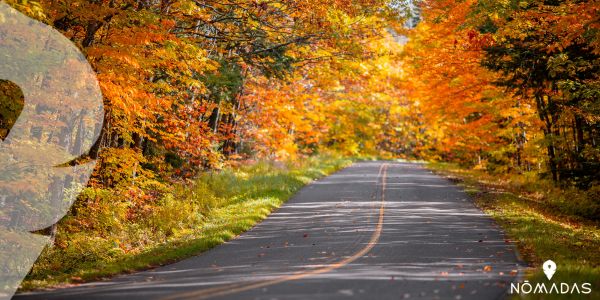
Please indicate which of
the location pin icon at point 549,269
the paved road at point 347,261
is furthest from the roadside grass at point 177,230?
the location pin icon at point 549,269

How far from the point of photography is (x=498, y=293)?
31.2 ft

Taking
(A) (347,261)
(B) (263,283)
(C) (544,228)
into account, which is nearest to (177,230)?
(A) (347,261)

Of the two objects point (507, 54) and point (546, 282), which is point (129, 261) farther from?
point (507, 54)

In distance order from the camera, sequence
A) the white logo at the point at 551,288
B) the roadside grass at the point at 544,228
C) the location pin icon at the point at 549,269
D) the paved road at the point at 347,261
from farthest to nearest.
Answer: the roadside grass at the point at 544,228
the location pin icon at the point at 549,269
the paved road at the point at 347,261
the white logo at the point at 551,288

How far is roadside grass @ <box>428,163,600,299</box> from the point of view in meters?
10.8

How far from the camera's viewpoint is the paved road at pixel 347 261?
9555 millimetres

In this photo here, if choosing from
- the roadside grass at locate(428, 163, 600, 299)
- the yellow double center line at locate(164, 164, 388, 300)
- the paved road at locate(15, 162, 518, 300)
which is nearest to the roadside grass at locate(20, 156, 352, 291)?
the paved road at locate(15, 162, 518, 300)

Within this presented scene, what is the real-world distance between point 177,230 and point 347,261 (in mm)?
7127

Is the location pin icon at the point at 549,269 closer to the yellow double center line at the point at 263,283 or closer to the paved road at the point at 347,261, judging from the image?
the paved road at the point at 347,261

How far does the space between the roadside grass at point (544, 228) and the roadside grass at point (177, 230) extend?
730 centimetres

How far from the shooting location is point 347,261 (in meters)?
12.5

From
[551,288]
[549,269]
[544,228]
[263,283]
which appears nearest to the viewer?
[551,288]

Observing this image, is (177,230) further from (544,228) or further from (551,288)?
(551,288)

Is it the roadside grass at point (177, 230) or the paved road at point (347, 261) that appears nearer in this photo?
the paved road at point (347, 261)
